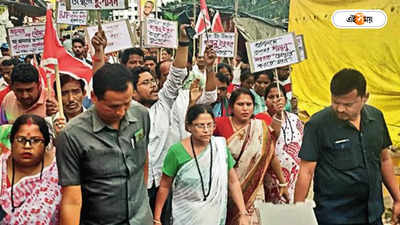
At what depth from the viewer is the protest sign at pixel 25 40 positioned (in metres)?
6.79

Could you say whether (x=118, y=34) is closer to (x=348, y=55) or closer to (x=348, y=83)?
(x=348, y=83)

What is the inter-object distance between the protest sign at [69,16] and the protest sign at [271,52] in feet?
14.4

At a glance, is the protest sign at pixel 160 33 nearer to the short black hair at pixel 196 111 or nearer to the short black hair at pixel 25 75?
the short black hair at pixel 196 111

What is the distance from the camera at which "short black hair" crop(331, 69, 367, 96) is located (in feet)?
12.0

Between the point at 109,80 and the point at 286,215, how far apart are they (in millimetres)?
1375

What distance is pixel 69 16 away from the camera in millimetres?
9523

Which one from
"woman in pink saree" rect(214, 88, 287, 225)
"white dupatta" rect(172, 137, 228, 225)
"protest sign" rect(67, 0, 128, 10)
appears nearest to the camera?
"white dupatta" rect(172, 137, 228, 225)

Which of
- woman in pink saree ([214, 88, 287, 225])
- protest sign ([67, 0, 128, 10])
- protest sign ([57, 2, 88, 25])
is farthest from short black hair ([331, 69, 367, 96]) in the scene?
protest sign ([57, 2, 88, 25])

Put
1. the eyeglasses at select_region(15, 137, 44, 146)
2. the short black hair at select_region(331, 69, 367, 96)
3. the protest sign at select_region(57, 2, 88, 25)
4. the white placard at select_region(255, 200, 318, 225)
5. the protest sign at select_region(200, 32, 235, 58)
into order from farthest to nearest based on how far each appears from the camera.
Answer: the protest sign at select_region(57, 2, 88, 25) < the protest sign at select_region(200, 32, 235, 58) < the short black hair at select_region(331, 69, 367, 96) < the eyeglasses at select_region(15, 137, 44, 146) < the white placard at select_region(255, 200, 318, 225)

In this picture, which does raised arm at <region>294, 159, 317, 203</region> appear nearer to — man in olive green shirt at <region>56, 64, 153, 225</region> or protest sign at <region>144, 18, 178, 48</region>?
man in olive green shirt at <region>56, 64, 153, 225</region>

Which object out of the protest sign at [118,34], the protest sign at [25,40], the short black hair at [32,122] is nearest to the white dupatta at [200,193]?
the short black hair at [32,122]

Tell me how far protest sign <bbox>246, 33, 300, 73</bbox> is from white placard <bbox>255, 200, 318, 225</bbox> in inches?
151

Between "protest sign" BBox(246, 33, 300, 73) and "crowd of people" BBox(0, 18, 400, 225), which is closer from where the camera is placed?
"crowd of people" BBox(0, 18, 400, 225)

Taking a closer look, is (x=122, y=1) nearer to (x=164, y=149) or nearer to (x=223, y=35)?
(x=164, y=149)
